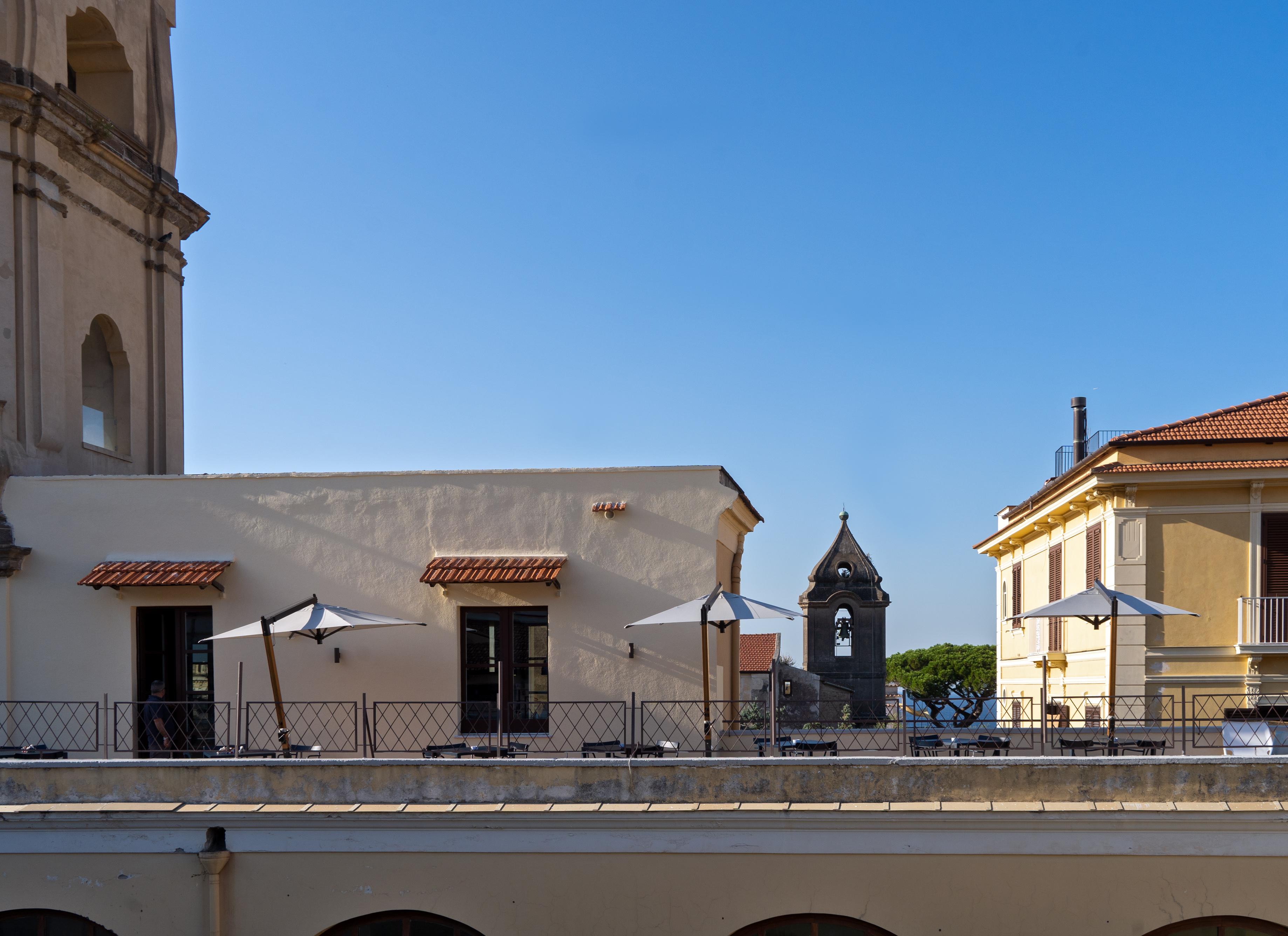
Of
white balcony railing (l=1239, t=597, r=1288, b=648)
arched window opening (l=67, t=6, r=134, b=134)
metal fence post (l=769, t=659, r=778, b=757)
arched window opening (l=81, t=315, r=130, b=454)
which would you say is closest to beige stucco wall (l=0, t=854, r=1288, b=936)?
metal fence post (l=769, t=659, r=778, b=757)

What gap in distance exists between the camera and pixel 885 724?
12641 millimetres

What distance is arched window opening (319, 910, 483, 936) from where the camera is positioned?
1104 cm

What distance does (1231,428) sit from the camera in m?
20.9

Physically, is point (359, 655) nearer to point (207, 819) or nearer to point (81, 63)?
point (207, 819)

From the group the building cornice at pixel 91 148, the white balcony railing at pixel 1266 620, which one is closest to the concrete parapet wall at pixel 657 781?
the building cornice at pixel 91 148

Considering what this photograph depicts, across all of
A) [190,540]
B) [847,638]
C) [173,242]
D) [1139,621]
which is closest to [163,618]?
[190,540]

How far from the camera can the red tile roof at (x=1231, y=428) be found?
20312mm

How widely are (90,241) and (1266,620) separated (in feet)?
65.8

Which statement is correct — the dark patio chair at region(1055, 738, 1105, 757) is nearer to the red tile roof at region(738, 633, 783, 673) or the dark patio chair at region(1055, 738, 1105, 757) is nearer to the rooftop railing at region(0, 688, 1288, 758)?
the rooftop railing at region(0, 688, 1288, 758)

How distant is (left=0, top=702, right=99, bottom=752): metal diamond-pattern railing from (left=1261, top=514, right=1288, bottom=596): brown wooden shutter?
18.0 metres

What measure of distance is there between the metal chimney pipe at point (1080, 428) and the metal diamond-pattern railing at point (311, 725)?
73.2 feet

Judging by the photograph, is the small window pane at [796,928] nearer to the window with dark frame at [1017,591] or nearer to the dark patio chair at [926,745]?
the dark patio chair at [926,745]

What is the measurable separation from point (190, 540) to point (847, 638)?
33.3m

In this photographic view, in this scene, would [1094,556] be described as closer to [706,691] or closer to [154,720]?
[706,691]
